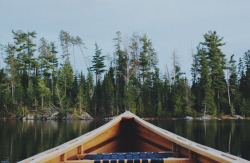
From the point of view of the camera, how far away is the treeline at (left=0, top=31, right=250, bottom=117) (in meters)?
35.9

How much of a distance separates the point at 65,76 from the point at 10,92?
985 centimetres

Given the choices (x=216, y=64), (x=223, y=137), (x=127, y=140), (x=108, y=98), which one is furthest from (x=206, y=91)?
(x=127, y=140)

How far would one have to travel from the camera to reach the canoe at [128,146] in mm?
3400

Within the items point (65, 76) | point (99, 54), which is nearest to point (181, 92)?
point (99, 54)

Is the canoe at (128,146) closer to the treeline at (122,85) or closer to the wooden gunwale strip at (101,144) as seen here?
the wooden gunwale strip at (101,144)

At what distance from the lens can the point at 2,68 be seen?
126ft

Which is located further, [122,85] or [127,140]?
[122,85]

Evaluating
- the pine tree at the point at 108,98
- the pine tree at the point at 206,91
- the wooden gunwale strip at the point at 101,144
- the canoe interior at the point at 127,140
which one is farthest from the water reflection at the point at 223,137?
the pine tree at the point at 108,98

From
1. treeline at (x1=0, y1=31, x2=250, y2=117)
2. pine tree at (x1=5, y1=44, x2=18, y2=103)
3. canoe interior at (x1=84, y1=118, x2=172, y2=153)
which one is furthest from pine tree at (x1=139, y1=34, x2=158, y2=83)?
canoe interior at (x1=84, y1=118, x2=172, y2=153)

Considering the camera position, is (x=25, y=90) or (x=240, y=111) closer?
(x=240, y=111)

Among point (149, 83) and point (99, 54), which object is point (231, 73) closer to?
point (149, 83)

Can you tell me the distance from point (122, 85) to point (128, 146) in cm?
3441

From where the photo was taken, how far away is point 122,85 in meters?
40.4

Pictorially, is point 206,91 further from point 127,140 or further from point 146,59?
point 127,140
